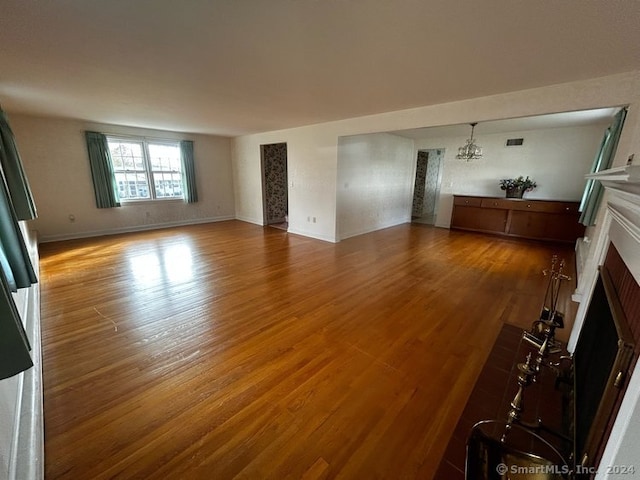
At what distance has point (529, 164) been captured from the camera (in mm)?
5656

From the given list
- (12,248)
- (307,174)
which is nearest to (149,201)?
(307,174)

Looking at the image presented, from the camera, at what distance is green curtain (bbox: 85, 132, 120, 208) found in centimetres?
524

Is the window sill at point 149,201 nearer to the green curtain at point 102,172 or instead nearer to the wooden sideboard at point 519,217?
the green curtain at point 102,172

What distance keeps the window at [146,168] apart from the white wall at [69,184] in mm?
200

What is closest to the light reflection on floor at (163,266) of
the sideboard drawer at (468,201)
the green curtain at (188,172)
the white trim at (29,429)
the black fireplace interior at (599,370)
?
the white trim at (29,429)

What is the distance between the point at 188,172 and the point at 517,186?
7903mm

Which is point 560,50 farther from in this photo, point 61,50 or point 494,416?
point 61,50

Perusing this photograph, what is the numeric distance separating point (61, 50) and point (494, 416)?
13.0 ft

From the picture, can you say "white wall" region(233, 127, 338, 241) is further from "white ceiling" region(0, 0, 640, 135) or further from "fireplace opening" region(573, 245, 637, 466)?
"fireplace opening" region(573, 245, 637, 466)

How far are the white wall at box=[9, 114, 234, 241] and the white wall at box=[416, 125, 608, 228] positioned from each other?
6.74 metres

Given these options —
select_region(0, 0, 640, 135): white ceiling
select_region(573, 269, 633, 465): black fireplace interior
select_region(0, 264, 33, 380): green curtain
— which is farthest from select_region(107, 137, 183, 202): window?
select_region(573, 269, 633, 465): black fireplace interior

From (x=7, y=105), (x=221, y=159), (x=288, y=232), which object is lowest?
(x=288, y=232)

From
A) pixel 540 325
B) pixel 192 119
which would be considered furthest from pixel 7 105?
pixel 540 325

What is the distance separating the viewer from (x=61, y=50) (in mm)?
1986
